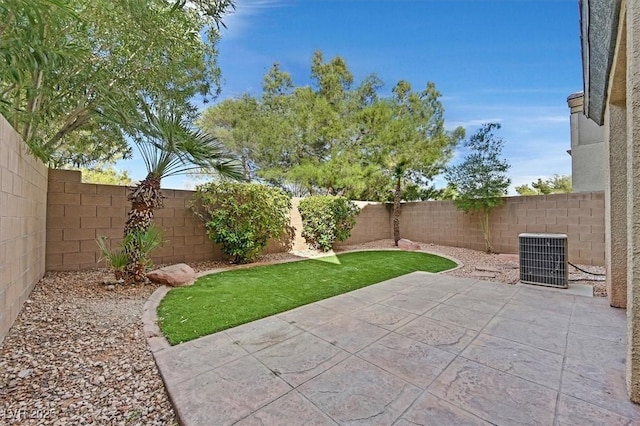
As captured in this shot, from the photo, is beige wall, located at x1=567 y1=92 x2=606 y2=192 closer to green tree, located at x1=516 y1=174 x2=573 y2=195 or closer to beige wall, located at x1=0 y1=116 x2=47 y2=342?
green tree, located at x1=516 y1=174 x2=573 y2=195

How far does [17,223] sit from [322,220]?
6.54 metres

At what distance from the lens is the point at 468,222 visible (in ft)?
28.9

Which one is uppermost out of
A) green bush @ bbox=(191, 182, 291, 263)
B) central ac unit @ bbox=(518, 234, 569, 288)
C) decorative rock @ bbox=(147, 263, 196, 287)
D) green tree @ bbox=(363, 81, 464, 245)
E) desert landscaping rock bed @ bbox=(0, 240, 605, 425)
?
green tree @ bbox=(363, 81, 464, 245)

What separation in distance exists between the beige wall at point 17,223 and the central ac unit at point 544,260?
Result: 7.15 meters

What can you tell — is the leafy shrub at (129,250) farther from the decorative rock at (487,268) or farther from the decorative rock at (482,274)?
the decorative rock at (487,268)

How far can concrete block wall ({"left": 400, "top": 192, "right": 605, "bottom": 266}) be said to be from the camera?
6.44 m

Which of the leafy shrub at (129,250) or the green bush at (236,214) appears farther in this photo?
the green bush at (236,214)

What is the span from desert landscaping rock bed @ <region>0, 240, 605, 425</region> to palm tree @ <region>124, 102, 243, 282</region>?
103cm

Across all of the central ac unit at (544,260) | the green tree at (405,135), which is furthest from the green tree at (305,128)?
the central ac unit at (544,260)

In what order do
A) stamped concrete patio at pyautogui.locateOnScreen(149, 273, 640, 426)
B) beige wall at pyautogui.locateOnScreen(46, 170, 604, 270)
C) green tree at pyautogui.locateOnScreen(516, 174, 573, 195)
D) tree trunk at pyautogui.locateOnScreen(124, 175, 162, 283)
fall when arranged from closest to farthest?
1. stamped concrete patio at pyautogui.locateOnScreen(149, 273, 640, 426)
2. tree trunk at pyautogui.locateOnScreen(124, 175, 162, 283)
3. beige wall at pyautogui.locateOnScreen(46, 170, 604, 270)
4. green tree at pyautogui.locateOnScreen(516, 174, 573, 195)

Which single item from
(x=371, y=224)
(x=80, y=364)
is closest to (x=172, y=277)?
(x=80, y=364)

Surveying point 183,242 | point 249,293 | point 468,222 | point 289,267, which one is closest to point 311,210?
point 289,267

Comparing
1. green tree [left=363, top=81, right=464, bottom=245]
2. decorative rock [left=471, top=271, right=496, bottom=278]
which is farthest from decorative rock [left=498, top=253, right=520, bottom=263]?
green tree [left=363, top=81, right=464, bottom=245]

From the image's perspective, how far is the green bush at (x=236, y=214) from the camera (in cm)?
616
